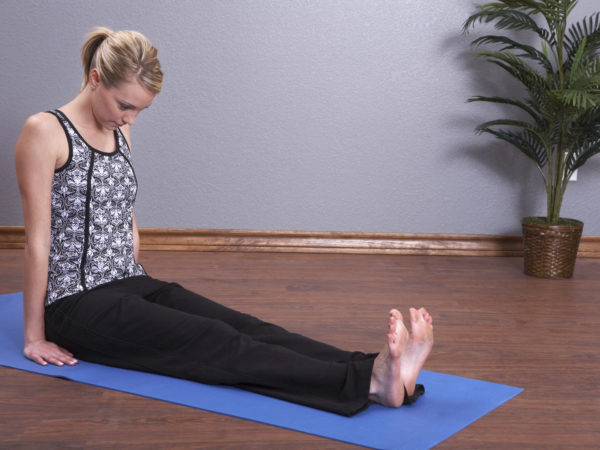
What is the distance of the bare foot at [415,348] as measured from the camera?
154 cm

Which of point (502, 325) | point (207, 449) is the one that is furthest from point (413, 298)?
point (207, 449)

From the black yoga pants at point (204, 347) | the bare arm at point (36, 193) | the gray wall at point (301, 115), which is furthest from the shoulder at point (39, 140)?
the gray wall at point (301, 115)

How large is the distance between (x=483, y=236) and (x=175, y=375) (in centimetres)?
216

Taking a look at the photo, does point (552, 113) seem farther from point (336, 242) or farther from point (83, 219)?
point (83, 219)

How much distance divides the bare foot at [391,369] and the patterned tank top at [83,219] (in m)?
0.77

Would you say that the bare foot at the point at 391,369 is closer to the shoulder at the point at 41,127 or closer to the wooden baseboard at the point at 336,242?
the shoulder at the point at 41,127

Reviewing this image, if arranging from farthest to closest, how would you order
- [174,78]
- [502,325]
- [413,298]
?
[174,78], [413,298], [502,325]

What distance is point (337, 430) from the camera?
57.8 inches

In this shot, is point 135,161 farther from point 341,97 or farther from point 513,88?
point 513,88

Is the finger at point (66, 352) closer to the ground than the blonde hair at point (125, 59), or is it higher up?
closer to the ground

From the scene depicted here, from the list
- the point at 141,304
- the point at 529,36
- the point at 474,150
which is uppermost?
the point at 529,36

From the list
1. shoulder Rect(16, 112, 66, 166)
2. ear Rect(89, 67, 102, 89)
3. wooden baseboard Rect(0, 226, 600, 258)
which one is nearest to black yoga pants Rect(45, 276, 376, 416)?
shoulder Rect(16, 112, 66, 166)

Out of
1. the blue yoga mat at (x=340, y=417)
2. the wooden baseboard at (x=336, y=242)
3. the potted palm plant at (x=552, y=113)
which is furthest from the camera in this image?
the wooden baseboard at (x=336, y=242)

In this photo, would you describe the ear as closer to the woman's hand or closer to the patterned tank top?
the patterned tank top
